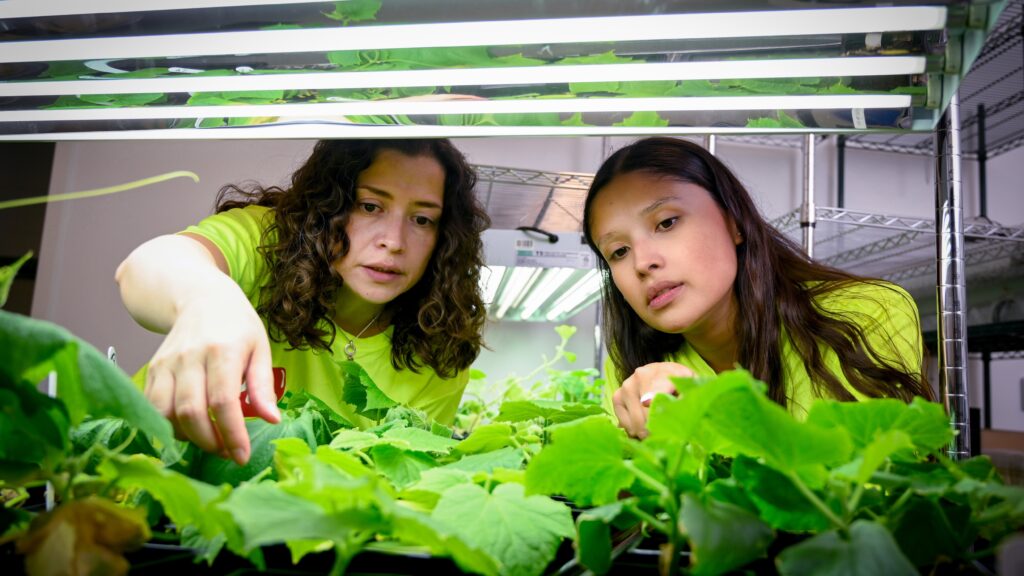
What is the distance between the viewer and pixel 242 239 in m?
0.75

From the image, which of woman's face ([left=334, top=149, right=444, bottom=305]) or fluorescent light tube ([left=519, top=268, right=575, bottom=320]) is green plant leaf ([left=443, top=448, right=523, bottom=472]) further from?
fluorescent light tube ([left=519, top=268, right=575, bottom=320])

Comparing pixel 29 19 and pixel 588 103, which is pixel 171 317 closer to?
pixel 29 19

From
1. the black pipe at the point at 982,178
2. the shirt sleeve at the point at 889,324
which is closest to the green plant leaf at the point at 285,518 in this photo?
the shirt sleeve at the point at 889,324

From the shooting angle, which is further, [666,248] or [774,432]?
[666,248]

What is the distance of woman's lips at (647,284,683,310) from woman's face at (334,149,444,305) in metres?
0.29

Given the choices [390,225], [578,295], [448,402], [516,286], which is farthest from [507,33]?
[578,295]

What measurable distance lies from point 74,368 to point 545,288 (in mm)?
1176

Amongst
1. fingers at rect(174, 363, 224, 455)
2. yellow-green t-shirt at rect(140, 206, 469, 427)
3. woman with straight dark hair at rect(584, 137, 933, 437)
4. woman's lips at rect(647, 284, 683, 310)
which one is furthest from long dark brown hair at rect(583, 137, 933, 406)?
fingers at rect(174, 363, 224, 455)

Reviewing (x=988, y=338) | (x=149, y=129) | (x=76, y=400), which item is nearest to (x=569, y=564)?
(x=76, y=400)

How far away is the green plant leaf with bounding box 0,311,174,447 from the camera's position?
0.57 feet

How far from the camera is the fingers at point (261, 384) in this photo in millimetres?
283

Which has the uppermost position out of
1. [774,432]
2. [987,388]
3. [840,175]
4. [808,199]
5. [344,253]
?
[840,175]

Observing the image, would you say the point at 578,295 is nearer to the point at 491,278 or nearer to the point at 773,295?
the point at 491,278

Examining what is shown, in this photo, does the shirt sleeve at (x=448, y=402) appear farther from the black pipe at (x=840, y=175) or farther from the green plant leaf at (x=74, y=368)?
the black pipe at (x=840, y=175)
